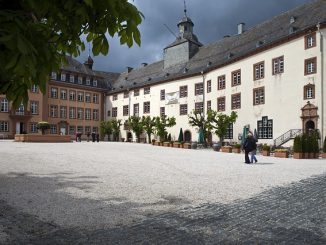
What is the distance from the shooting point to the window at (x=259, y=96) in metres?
34.3

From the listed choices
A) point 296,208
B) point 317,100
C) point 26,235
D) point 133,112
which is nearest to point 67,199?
point 26,235

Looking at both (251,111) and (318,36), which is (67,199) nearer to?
(318,36)

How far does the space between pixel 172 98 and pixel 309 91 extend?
71.0 feet

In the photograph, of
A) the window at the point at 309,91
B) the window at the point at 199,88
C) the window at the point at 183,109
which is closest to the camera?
the window at the point at 309,91

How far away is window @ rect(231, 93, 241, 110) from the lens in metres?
37.6

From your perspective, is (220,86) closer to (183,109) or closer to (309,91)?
(183,109)

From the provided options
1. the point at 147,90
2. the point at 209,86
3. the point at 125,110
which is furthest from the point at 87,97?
the point at 209,86

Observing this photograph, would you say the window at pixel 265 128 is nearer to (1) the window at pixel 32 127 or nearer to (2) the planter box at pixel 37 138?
(2) the planter box at pixel 37 138

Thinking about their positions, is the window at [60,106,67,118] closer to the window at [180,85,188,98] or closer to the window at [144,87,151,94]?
the window at [144,87,151,94]

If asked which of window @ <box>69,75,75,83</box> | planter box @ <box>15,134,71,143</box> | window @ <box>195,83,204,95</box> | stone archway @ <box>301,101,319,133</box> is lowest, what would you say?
planter box @ <box>15,134,71,143</box>

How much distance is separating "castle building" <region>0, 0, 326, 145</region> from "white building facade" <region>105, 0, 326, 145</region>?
0.29 ft

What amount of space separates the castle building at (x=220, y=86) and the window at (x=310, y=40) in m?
0.09

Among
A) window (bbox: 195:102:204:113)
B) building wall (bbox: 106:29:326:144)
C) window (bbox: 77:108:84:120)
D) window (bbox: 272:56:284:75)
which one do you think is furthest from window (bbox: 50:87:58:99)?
window (bbox: 272:56:284:75)

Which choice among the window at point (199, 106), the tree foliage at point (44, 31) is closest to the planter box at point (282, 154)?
the tree foliage at point (44, 31)
